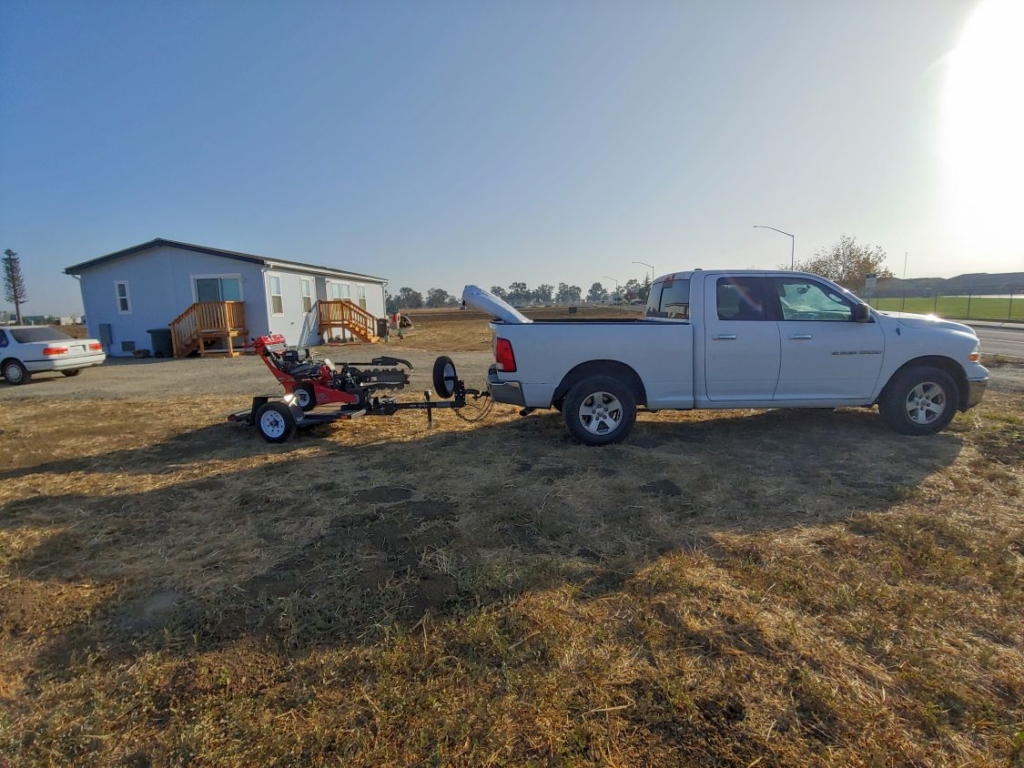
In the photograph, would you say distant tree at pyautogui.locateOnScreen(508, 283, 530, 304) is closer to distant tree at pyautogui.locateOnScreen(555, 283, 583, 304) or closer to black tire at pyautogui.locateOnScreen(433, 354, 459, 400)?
distant tree at pyautogui.locateOnScreen(555, 283, 583, 304)

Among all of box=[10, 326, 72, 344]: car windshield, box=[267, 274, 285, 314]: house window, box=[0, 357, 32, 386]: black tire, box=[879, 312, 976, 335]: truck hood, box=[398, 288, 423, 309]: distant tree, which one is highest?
box=[398, 288, 423, 309]: distant tree

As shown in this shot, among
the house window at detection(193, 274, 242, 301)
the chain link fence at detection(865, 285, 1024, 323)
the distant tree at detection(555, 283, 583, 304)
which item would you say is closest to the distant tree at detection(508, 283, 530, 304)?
the distant tree at detection(555, 283, 583, 304)

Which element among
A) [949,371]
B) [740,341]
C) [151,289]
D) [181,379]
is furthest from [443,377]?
[151,289]

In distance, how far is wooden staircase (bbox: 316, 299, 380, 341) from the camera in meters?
22.9

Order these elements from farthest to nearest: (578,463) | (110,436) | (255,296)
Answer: (255,296) → (110,436) → (578,463)

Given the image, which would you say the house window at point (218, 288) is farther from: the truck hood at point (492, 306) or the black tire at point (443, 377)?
the truck hood at point (492, 306)

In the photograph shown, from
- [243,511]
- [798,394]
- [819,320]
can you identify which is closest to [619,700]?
[243,511]

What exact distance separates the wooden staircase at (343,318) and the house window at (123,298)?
6931 mm

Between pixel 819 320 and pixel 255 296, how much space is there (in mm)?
18838

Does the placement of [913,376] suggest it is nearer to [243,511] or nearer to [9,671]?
[243,511]

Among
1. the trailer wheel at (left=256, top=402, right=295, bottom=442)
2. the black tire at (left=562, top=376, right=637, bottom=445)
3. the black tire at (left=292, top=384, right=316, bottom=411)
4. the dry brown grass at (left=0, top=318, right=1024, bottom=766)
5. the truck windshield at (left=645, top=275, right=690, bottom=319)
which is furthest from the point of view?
the black tire at (left=292, top=384, right=316, bottom=411)

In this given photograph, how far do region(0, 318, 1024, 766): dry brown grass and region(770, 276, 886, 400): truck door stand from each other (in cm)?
92

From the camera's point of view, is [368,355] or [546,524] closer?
[546,524]

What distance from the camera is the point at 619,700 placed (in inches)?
85.7
